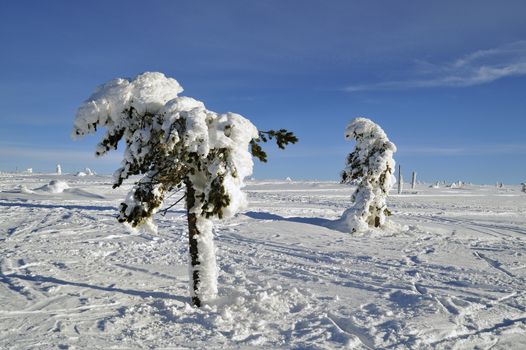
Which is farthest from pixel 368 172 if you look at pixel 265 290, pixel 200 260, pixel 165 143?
pixel 165 143

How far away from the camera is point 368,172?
17344mm

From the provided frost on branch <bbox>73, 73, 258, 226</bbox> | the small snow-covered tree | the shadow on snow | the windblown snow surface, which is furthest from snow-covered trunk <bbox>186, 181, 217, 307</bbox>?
the small snow-covered tree

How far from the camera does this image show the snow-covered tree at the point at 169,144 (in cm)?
627

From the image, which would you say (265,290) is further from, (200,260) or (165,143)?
(165,143)

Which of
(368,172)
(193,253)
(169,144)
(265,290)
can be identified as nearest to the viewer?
(169,144)

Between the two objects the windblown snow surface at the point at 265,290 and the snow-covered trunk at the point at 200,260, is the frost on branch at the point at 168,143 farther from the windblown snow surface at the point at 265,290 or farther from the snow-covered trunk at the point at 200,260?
the windblown snow surface at the point at 265,290

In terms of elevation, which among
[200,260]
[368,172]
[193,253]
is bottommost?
[200,260]

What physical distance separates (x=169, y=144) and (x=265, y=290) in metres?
3.90

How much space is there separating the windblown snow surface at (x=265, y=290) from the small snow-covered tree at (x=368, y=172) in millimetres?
979

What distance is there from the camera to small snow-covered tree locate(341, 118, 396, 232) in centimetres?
1686

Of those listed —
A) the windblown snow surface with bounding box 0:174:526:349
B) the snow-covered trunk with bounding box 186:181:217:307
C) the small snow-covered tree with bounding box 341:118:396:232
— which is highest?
the small snow-covered tree with bounding box 341:118:396:232

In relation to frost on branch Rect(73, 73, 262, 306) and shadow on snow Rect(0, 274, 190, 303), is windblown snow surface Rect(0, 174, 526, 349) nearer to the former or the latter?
shadow on snow Rect(0, 274, 190, 303)

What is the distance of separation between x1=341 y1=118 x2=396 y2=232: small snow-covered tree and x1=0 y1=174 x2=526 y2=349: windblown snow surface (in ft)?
3.21

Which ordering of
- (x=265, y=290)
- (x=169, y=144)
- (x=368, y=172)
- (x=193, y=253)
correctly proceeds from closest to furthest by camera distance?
(x=169, y=144), (x=193, y=253), (x=265, y=290), (x=368, y=172)
